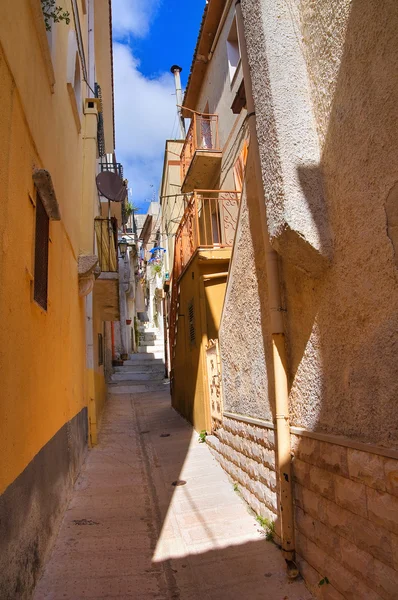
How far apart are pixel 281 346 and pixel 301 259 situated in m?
0.93

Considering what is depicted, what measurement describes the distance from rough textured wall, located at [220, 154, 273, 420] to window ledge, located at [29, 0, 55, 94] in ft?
6.98

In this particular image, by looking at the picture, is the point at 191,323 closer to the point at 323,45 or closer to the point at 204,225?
the point at 204,225

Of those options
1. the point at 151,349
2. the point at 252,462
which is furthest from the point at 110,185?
the point at 151,349

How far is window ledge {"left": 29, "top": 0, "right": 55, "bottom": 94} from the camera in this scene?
3.47 meters

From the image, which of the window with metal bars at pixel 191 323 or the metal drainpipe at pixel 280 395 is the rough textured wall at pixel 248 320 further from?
the window with metal bars at pixel 191 323

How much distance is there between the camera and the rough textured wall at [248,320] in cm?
450

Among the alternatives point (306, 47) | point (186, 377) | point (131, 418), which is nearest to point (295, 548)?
point (306, 47)

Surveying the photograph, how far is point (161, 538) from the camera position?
14.0ft

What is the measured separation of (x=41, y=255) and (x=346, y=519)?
3134 mm

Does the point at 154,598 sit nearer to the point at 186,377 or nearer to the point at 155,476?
the point at 155,476

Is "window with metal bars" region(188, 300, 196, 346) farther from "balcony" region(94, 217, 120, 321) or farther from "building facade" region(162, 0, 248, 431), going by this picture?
"balcony" region(94, 217, 120, 321)

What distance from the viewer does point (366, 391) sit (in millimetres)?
2691

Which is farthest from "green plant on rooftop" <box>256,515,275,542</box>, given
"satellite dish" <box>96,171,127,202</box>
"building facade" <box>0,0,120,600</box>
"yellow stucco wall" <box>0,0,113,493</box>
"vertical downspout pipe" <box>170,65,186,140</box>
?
"vertical downspout pipe" <box>170,65,186,140</box>

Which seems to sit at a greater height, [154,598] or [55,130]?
[55,130]
